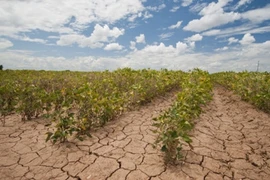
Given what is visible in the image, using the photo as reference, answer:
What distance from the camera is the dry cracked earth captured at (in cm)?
280

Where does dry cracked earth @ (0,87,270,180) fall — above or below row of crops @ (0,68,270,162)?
below

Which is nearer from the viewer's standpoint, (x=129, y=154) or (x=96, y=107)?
(x=129, y=154)

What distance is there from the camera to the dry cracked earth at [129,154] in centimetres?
280

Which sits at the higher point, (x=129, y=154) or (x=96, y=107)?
(x=96, y=107)

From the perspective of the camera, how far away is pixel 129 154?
10.8 ft

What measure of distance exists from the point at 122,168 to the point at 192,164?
944 mm

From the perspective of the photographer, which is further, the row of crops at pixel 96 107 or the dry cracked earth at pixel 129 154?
the row of crops at pixel 96 107

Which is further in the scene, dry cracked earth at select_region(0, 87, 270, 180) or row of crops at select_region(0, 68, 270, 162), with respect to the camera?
row of crops at select_region(0, 68, 270, 162)

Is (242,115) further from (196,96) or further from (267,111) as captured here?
(196,96)

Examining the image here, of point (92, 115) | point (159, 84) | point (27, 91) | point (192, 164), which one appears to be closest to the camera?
point (192, 164)

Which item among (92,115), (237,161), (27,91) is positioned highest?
(27,91)

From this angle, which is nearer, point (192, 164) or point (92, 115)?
point (192, 164)

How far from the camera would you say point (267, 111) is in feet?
19.7

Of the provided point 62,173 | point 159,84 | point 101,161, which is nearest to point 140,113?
point 159,84
